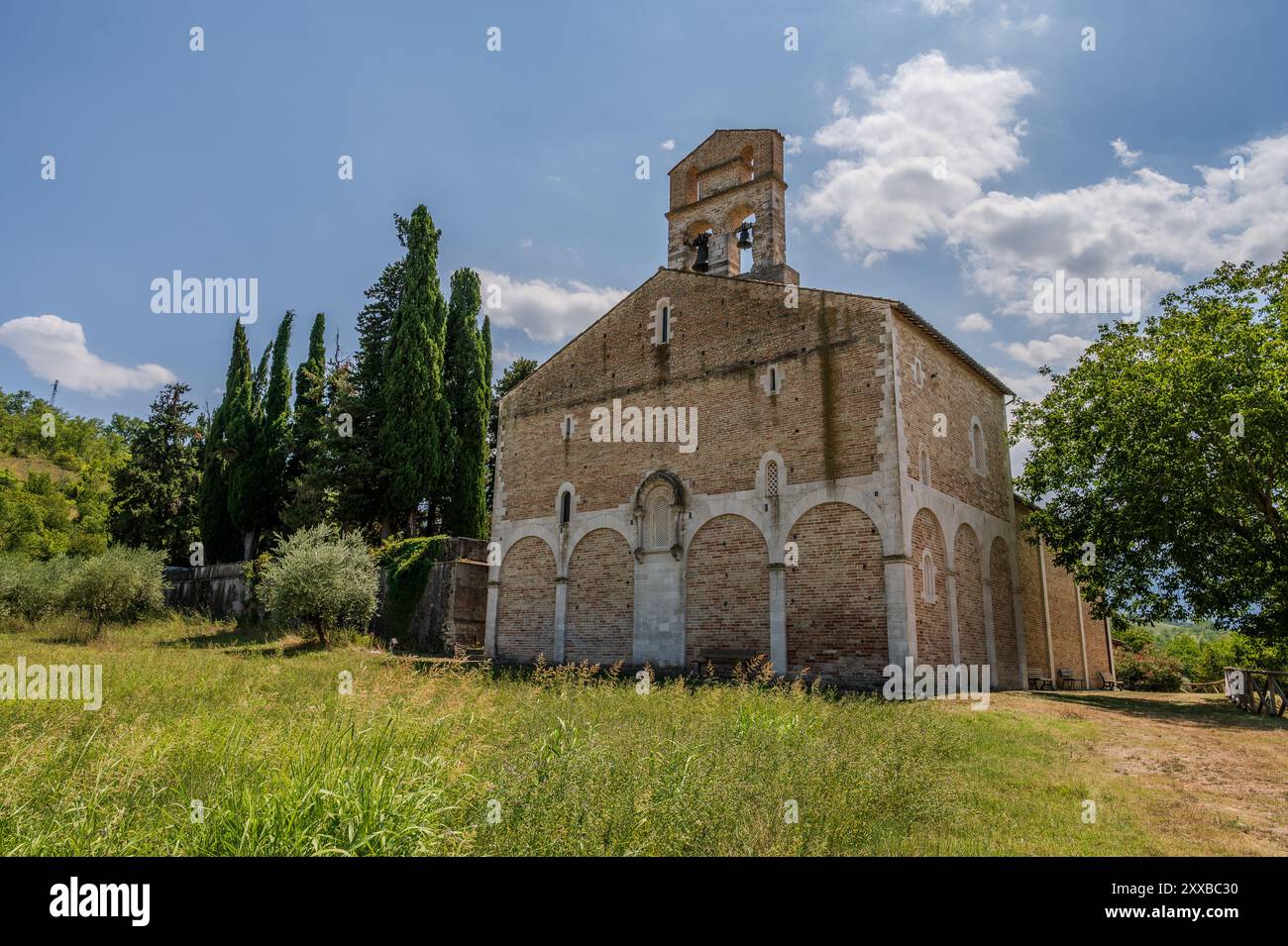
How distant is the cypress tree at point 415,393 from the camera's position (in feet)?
99.1

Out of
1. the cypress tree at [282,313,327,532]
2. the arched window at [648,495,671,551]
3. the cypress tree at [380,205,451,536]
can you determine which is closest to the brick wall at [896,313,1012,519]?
the arched window at [648,495,671,551]

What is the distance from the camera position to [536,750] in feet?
20.3

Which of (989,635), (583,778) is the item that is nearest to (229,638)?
(583,778)

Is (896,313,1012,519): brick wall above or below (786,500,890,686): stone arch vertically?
above

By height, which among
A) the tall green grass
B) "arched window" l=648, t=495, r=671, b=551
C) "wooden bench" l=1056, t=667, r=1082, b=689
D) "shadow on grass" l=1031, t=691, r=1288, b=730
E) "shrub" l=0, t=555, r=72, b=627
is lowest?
"wooden bench" l=1056, t=667, r=1082, b=689

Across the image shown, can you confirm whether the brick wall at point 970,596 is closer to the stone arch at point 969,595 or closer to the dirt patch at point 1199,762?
the stone arch at point 969,595

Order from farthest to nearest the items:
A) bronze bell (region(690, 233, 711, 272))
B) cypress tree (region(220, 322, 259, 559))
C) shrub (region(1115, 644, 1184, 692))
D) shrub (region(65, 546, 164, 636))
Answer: cypress tree (region(220, 322, 259, 559)) < shrub (region(1115, 644, 1184, 692)) < shrub (region(65, 546, 164, 636)) < bronze bell (region(690, 233, 711, 272))

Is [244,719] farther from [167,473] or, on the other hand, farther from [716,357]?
[167,473]

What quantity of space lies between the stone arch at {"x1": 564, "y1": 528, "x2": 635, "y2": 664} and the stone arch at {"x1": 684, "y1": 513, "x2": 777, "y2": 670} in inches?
75.7

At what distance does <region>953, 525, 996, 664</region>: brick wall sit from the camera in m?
18.8

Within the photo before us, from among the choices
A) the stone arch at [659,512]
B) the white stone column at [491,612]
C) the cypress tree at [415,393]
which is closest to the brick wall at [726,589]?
the stone arch at [659,512]

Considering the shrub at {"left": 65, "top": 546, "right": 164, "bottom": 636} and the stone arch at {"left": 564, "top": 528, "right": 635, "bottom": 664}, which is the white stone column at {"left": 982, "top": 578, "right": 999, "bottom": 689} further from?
the shrub at {"left": 65, "top": 546, "right": 164, "bottom": 636}

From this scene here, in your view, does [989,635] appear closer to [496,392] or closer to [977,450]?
[977,450]

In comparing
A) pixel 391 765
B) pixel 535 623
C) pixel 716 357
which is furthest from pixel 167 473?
pixel 391 765
